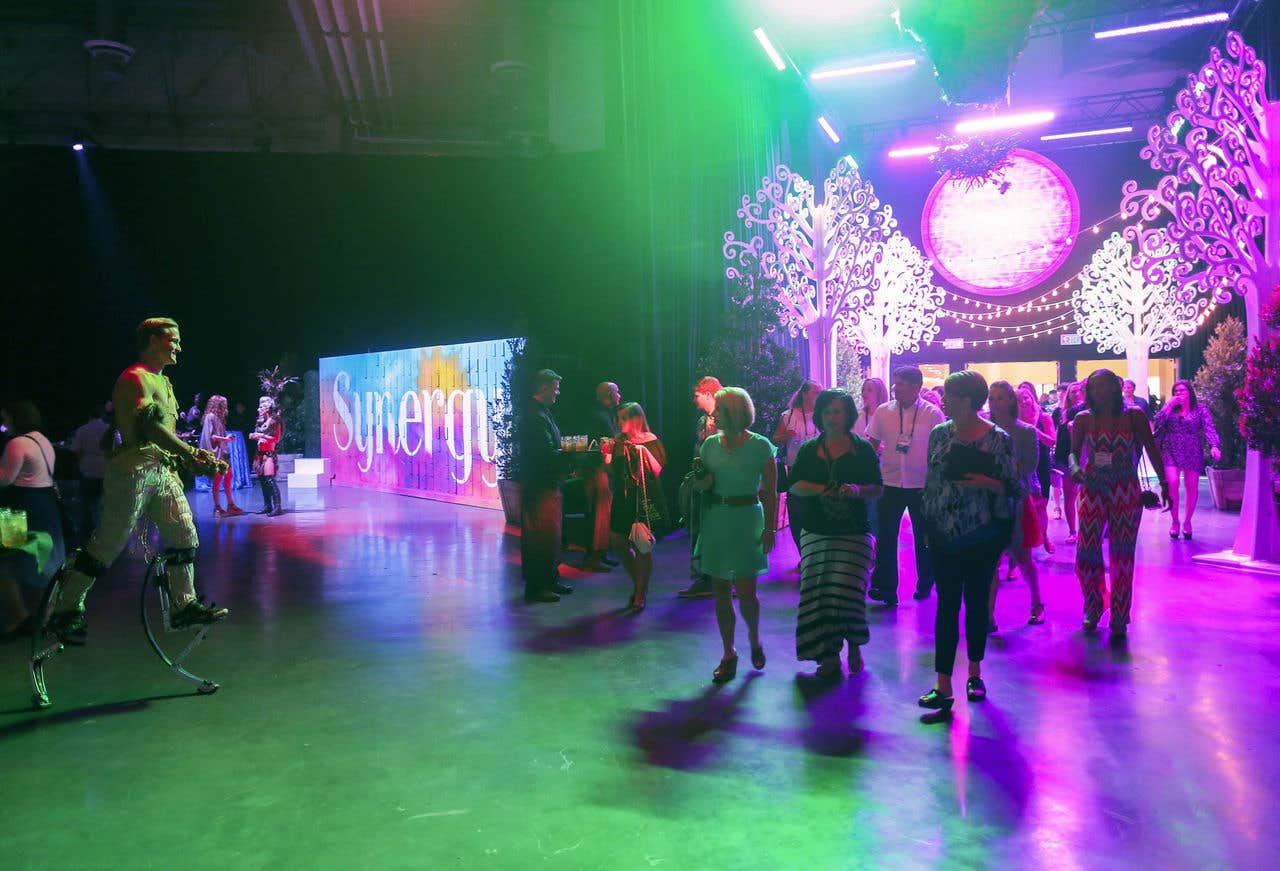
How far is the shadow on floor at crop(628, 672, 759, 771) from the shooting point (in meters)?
3.59

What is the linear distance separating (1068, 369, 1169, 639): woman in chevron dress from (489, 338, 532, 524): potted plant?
6.20m

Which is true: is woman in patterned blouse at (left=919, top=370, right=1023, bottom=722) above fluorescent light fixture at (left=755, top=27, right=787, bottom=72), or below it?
below

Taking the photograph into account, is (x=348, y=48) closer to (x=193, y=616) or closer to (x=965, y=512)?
(x=193, y=616)

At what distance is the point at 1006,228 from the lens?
65.0 feet

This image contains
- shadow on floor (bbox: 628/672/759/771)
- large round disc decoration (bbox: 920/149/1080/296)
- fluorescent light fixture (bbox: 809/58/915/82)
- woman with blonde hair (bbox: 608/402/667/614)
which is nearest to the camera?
shadow on floor (bbox: 628/672/759/771)

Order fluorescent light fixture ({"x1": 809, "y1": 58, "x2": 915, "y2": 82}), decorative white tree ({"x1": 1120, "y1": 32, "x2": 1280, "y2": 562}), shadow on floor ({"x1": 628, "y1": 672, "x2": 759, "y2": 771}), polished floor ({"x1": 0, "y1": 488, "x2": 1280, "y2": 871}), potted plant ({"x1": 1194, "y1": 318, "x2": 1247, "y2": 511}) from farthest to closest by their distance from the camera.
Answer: fluorescent light fixture ({"x1": 809, "y1": 58, "x2": 915, "y2": 82}) < potted plant ({"x1": 1194, "y1": 318, "x2": 1247, "y2": 511}) < decorative white tree ({"x1": 1120, "y1": 32, "x2": 1280, "y2": 562}) < shadow on floor ({"x1": 628, "y1": 672, "x2": 759, "y2": 771}) < polished floor ({"x1": 0, "y1": 488, "x2": 1280, "y2": 871})

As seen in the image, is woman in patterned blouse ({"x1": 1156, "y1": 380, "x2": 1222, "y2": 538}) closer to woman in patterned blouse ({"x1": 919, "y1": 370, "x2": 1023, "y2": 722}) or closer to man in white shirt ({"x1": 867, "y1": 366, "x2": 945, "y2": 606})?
man in white shirt ({"x1": 867, "y1": 366, "x2": 945, "y2": 606})

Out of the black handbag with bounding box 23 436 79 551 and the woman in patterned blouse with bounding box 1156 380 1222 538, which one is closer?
the black handbag with bounding box 23 436 79 551

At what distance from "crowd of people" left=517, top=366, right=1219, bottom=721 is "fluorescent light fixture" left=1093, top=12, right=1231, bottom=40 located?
8775 mm

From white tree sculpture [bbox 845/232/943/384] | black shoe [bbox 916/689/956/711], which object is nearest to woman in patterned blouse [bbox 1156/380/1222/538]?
black shoe [bbox 916/689/956/711]

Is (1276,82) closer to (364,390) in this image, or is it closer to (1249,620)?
(1249,620)

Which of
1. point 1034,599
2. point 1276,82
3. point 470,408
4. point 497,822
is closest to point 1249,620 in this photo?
point 1034,599

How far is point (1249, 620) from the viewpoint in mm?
5676

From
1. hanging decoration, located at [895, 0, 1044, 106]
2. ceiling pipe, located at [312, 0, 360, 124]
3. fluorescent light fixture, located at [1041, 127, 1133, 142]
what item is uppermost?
fluorescent light fixture, located at [1041, 127, 1133, 142]
